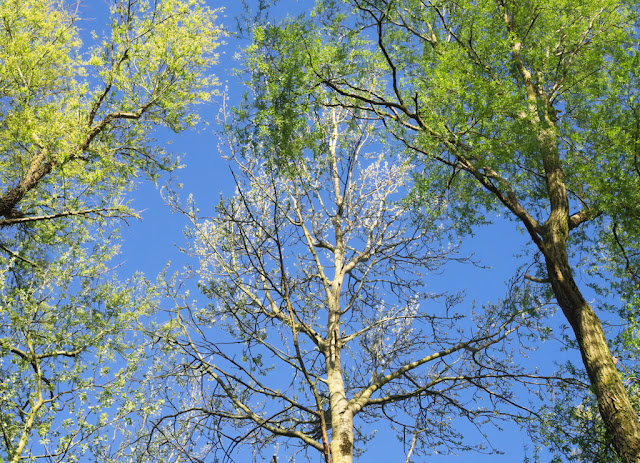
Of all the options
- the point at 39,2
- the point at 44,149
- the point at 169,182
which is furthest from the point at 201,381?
the point at 39,2

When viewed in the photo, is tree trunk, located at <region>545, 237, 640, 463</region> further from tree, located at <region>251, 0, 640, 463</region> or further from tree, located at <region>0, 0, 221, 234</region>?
tree, located at <region>0, 0, 221, 234</region>

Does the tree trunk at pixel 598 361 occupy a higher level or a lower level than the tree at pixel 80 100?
lower

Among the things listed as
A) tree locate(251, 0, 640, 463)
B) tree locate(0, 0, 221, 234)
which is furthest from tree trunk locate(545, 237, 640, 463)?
tree locate(0, 0, 221, 234)

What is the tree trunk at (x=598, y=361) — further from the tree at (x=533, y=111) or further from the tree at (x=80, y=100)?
the tree at (x=80, y=100)

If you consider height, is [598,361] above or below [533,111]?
below

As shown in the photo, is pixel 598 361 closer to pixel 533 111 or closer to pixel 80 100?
pixel 533 111

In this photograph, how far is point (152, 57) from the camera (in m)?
10.5

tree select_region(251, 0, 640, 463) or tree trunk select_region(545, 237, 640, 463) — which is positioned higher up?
tree select_region(251, 0, 640, 463)

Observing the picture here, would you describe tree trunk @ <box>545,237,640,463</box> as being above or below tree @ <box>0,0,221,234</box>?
below

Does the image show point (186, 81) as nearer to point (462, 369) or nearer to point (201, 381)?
point (201, 381)

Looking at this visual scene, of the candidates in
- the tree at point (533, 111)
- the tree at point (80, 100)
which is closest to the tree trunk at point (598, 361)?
the tree at point (533, 111)

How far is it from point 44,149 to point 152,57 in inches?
106

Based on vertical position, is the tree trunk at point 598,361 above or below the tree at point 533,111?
below

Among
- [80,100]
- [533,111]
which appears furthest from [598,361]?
[80,100]
